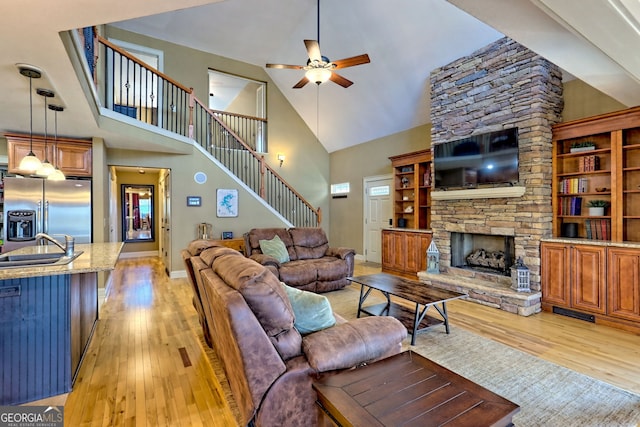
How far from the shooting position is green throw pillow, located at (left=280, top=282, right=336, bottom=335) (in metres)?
1.90

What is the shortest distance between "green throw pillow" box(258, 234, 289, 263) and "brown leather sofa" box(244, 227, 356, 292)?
0.29 ft

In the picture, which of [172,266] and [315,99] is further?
[315,99]

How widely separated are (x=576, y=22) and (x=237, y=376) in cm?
289

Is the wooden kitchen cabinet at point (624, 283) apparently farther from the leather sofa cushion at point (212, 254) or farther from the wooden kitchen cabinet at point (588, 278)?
the leather sofa cushion at point (212, 254)

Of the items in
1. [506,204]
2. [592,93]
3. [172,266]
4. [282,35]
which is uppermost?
[282,35]

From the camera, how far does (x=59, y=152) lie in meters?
4.43

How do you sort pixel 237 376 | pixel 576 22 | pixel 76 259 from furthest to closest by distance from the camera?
pixel 76 259 → pixel 576 22 → pixel 237 376

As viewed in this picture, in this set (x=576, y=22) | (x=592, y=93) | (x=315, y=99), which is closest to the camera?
(x=576, y=22)

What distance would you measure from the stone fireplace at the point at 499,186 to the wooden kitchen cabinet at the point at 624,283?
0.73m

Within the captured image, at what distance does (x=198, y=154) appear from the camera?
605 cm

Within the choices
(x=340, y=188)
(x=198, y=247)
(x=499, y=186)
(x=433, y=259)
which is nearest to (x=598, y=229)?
(x=499, y=186)

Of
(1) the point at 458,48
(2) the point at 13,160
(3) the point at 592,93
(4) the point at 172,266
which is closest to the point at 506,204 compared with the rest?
(3) the point at 592,93

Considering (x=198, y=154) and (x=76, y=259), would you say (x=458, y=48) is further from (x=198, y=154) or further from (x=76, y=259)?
(x=76, y=259)

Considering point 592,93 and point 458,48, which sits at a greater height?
point 458,48
